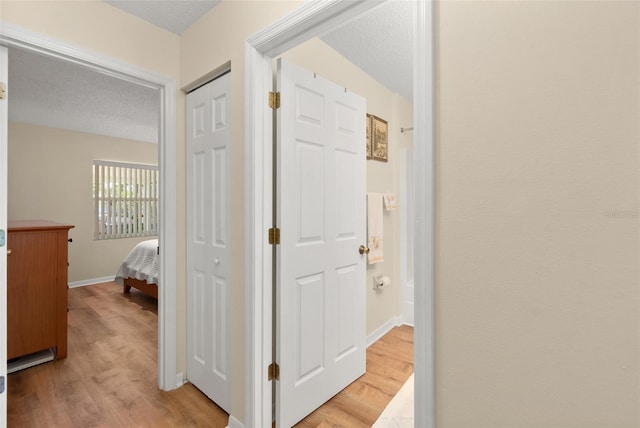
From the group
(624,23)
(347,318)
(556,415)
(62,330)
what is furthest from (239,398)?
(624,23)

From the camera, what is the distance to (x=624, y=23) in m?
0.69

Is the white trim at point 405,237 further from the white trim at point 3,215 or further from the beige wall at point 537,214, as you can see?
the white trim at point 3,215

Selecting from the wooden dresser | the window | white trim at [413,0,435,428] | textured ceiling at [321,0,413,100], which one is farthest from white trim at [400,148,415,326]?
the window

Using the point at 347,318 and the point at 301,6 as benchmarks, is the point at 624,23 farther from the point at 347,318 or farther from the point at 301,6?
the point at 347,318

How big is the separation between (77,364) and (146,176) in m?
3.98

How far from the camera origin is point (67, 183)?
4668 mm

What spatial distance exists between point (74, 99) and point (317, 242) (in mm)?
3357

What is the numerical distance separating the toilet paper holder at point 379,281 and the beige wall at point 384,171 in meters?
0.04

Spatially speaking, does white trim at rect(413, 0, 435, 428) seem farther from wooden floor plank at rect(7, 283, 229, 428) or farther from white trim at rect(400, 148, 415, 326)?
white trim at rect(400, 148, 415, 326)

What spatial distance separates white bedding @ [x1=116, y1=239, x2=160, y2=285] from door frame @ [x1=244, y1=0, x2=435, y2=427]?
2.68 meters

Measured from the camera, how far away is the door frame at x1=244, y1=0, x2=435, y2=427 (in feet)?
3.14

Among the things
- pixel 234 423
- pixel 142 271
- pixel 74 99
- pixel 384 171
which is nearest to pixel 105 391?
pixel 234 423

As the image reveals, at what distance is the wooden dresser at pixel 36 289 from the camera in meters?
2.30

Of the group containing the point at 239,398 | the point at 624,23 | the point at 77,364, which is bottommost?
the point at 77,364
